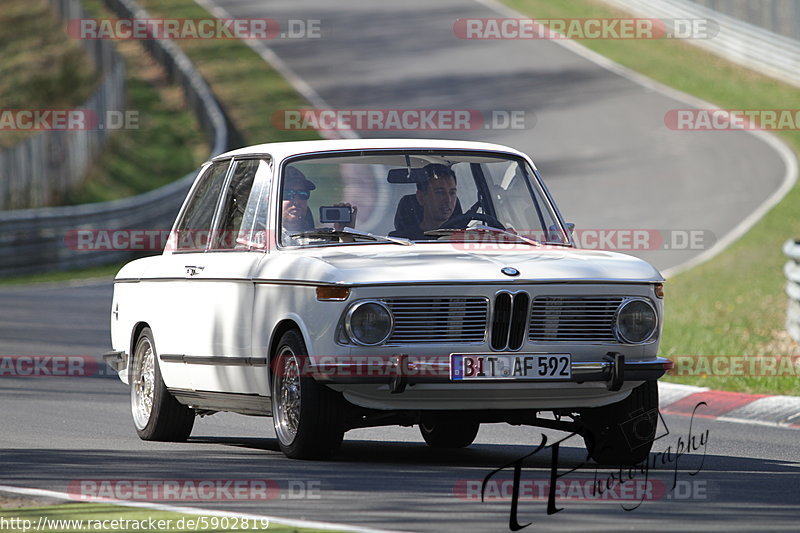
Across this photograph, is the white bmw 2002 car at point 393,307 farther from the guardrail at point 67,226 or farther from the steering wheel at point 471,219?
the guardrail at point 67,226

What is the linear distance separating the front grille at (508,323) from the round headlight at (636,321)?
62cm

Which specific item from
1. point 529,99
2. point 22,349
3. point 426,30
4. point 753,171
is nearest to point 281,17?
point 426,30

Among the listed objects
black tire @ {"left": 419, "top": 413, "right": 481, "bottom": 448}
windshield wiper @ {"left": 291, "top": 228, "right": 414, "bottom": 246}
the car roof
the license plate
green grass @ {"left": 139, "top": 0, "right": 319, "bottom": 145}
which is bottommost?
black tire @ {"left": 419, "top": 413, "right": 481, "bottom": 448}

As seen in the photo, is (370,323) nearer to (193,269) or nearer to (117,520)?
(193,269)

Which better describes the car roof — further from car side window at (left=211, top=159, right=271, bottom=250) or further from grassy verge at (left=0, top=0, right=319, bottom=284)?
grassy verge at (left=0, top=0, right=319, bottom=284)

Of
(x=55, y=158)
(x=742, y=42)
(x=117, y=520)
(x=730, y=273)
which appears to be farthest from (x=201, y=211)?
(x=742, y=42)

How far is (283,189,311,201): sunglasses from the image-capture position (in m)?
9.80

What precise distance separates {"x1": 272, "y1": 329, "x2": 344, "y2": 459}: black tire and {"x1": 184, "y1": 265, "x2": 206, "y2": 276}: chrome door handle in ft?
3.71

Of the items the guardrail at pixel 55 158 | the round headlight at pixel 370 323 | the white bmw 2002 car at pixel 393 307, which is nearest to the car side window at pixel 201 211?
the white bmw 2002 car at pixel 393 307

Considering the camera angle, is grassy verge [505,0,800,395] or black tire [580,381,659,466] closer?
black tire [580,381,659,466]

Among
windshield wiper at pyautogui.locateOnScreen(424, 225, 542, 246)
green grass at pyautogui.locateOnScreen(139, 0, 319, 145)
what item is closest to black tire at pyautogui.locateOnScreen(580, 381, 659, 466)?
windshield wiper at pyautogui.locateOnScreen(424, 225, 542, 246)

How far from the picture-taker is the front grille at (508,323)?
871cm

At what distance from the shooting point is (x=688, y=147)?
3875 cm

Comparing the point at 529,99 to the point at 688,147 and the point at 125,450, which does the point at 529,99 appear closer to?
the point at 688,147
